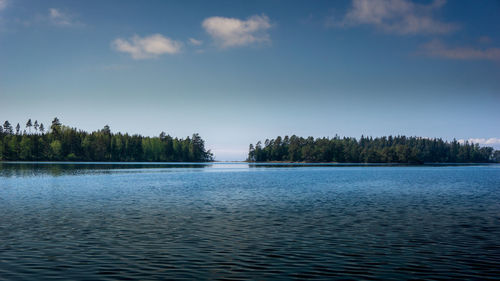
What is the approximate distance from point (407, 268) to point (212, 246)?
34.8 ft

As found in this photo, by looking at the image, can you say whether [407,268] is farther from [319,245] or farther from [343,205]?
[343,205]

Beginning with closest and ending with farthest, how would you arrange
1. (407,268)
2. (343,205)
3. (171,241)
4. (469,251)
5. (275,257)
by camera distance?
(407,268), (275,257), (469,251), (171,241), (343,205)

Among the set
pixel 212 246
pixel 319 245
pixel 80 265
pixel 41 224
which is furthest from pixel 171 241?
pixel 41 224

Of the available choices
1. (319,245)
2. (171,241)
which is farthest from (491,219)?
(171,241)

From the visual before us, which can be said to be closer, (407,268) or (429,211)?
(407,268)

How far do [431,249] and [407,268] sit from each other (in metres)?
4.83

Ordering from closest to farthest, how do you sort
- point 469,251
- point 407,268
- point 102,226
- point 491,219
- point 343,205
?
point 407,268, point 469,251, point 102,226, point 491,219, point 343,205

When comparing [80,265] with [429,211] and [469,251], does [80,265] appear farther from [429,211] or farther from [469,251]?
[429,211]

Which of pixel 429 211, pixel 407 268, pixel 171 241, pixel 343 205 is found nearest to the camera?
pixel 407 268

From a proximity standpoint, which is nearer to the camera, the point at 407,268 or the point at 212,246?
the point at 407,268

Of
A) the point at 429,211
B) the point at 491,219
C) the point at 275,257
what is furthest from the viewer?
the point at 429,211

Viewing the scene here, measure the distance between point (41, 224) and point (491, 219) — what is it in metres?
36.9

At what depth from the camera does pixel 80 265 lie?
707 inches

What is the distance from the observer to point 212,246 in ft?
72.3
